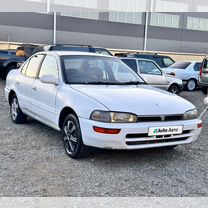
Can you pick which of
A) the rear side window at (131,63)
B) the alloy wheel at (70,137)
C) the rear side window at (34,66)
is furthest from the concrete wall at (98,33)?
the alloy wheel at (70,137)

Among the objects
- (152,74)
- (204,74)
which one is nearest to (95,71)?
(152,74)

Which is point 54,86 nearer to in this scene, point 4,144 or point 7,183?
point 4,144

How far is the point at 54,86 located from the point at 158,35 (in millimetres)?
27121

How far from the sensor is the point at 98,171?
414cm

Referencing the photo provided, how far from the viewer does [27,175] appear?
13.0 ft

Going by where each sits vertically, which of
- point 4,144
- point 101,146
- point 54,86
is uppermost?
point 54,86

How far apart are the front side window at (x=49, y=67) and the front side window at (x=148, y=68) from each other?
17.2 feet

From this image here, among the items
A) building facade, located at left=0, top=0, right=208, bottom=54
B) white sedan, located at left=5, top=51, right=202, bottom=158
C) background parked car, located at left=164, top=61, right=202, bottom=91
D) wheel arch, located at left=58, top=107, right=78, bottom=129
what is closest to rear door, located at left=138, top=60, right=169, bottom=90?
background parked car, located at left=164, top=61, right=202, bottom=91

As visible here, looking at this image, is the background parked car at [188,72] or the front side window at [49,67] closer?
the front side window at [49,67]

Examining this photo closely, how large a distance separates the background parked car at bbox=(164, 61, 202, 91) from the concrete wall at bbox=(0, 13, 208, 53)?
14.7 metres

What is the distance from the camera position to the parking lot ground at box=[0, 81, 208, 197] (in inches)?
143

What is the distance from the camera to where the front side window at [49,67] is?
5.20m

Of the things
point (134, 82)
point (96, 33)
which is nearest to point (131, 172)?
point (134, 82)

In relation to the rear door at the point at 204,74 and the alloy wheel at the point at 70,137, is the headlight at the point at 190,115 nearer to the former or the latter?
the alloy wheel at the point at 70,137
